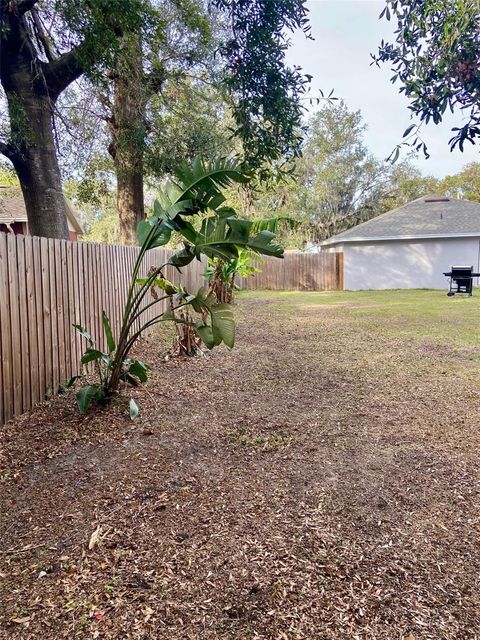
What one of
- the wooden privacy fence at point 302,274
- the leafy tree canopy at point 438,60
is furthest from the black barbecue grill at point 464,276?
the leafy tree canopy at point 438,60

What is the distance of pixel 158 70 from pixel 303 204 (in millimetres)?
25122

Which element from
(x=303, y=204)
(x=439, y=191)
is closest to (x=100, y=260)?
(x=303, y=204)

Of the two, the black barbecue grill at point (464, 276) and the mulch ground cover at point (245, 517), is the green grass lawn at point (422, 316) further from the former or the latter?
the mulch ground cover at point (245, 517)

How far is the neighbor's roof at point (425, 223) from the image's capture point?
19953mm

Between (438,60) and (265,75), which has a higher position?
(265,75)

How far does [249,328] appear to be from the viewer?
9.36 metres

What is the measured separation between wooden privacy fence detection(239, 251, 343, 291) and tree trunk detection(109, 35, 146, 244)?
11210 millimetres

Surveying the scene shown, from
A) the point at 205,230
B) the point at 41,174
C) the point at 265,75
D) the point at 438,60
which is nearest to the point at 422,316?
the point at 265,75

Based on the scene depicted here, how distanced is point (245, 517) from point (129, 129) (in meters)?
8.09

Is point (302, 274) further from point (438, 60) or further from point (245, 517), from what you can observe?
point (245, 517)

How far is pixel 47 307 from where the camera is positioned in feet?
14.4

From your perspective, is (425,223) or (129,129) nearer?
(129,129)

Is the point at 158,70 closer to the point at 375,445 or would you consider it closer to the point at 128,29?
the point at 128,29

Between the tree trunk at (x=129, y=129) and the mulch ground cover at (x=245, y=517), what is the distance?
509 cm
